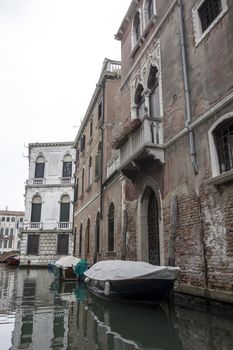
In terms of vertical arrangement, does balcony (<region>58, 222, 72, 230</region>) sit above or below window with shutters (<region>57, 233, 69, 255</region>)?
above

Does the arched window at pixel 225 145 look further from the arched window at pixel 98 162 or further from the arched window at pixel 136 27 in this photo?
the arched window at pixel 98 162

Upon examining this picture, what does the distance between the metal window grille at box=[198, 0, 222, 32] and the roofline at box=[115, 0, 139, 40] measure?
4751 mm

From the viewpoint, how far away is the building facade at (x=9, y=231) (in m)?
67.6

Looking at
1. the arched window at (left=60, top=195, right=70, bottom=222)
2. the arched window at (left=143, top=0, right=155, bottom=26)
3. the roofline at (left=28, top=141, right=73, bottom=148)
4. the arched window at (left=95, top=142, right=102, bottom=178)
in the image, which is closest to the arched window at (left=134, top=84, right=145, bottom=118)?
the arched window at (left=143, top=0, right=155, bottom=26)

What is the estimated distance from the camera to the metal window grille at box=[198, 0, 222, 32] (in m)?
7.08

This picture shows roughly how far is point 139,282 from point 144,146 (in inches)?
139

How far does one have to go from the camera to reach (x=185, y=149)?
7.47 meters

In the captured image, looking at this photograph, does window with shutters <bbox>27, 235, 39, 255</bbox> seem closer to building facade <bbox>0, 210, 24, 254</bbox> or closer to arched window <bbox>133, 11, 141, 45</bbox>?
arched window <bbox>133, 11, 141, 45</bbox>

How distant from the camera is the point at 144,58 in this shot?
10.6 metres

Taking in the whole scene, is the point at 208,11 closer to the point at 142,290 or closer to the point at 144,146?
the point at 144,146

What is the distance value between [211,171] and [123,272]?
2698 millimetres

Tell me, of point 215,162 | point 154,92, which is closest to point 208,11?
point 154,92

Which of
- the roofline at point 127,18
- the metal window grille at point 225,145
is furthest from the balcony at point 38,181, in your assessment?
the metal window grille at point 225,145

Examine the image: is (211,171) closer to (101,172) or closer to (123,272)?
(123,272)
